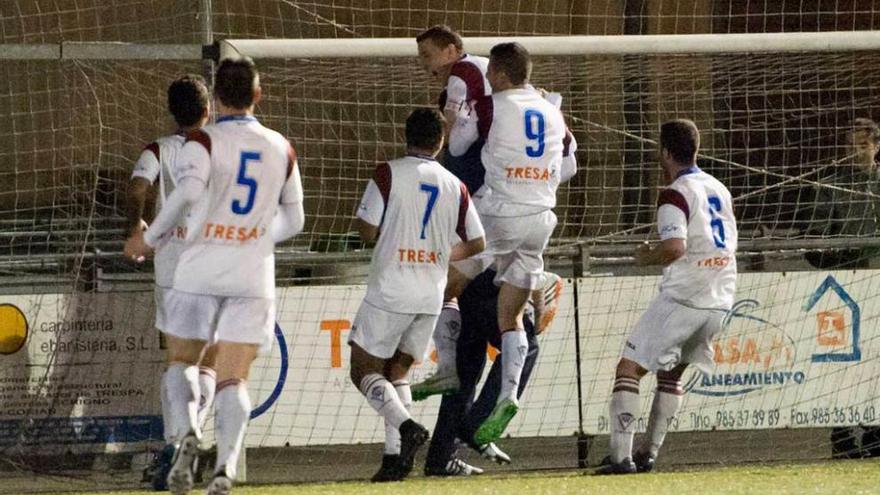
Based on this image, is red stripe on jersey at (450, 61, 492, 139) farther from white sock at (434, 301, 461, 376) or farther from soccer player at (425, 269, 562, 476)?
white sock at (434, 301, 461, 376)

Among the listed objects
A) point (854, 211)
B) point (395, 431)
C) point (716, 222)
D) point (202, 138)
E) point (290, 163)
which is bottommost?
point (395, 431)

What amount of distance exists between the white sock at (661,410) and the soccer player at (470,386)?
Result: 2.33 feet

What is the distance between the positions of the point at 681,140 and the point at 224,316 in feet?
10.1

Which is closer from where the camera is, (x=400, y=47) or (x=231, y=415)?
(x=231, y=415)

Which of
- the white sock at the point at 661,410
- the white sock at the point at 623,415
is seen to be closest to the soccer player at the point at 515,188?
the white sock at the point at 623,415

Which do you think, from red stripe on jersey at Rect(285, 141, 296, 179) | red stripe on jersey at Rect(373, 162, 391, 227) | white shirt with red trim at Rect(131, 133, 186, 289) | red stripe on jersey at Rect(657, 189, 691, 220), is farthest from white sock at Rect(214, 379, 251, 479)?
red stripe on jersey at Rect(657, 189, 691, 220)

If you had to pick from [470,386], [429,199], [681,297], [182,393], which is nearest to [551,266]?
[470,386]

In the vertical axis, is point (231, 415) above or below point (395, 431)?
above

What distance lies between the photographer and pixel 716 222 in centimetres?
995

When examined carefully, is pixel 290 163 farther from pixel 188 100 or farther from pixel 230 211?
pixel 188 100

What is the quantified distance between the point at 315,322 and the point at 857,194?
11.6 ft

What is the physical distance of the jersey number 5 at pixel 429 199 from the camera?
9.48m

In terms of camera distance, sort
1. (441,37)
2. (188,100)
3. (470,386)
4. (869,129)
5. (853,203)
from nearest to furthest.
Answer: (188,100) < (441,37) < (470,386) < (869,129) < (853,203)

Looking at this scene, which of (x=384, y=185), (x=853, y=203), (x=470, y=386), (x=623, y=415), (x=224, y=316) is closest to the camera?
(x=224, y=316)
